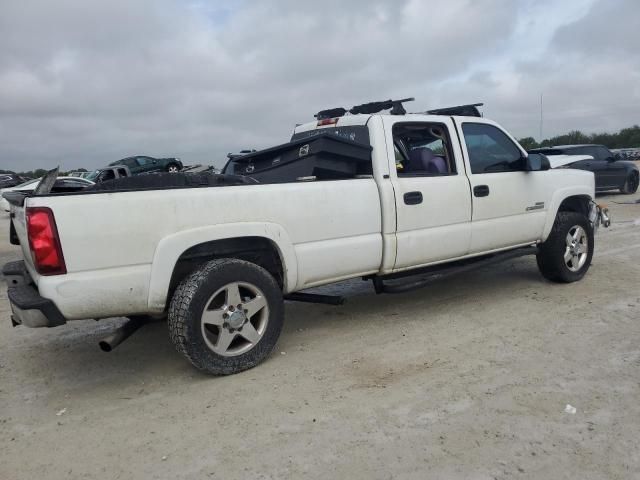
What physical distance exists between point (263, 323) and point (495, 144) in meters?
3.08

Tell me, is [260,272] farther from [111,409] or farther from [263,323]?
[111,409]

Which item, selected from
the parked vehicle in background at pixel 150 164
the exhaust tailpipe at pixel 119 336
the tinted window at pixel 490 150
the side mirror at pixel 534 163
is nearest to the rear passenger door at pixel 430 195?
the tinted window at pixel 490 150

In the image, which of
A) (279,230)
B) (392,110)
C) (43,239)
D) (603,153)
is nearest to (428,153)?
(392,110)

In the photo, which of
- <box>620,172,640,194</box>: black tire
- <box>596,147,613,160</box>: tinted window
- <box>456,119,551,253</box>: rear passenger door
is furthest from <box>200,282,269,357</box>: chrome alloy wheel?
<box>620,172,640,194</box>: black tire

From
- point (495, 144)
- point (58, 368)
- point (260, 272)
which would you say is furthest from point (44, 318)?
point (495, 144)

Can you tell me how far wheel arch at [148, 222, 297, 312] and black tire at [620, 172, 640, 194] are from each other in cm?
1462

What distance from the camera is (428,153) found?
4.91m

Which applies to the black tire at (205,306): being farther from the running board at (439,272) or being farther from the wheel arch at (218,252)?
the running board at (439,272)

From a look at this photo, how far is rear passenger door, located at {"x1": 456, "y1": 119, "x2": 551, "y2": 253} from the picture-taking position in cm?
493

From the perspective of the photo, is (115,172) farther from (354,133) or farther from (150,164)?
(150,164)

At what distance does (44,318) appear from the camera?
3.10 m

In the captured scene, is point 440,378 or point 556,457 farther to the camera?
point 440,378

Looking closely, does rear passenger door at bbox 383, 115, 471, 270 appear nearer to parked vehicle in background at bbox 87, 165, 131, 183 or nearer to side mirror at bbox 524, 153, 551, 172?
side mirror at bbox 524, 153, 551, 172

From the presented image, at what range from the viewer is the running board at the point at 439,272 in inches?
176
